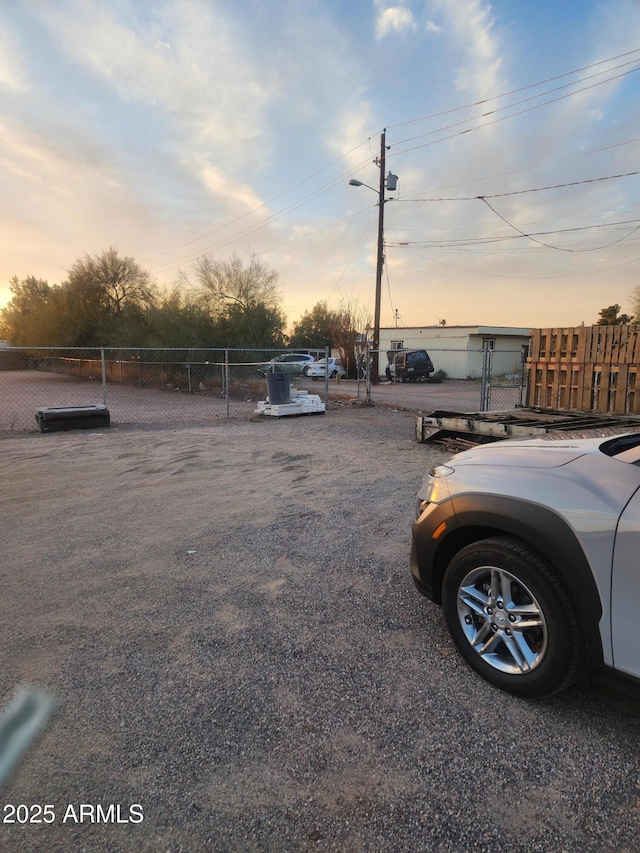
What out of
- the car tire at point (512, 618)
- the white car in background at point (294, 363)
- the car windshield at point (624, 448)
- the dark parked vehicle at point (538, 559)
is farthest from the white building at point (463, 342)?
the car tire at point (512, 618)

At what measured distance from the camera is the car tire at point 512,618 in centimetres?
213

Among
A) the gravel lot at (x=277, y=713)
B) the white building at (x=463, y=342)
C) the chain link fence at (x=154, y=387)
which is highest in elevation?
the white building at (x=463, y=342)

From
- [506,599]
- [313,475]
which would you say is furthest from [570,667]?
[313,475]

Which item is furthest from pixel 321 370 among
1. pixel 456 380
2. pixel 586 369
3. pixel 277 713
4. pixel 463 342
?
pixel 277 713

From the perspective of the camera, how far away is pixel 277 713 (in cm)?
224

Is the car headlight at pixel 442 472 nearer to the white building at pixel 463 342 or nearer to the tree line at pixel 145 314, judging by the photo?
the tree line at pixel 145 314

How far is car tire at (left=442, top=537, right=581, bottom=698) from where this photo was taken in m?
2.13

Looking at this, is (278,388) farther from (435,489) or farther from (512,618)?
(512,618)

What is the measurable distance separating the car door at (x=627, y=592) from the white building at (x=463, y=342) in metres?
32.1

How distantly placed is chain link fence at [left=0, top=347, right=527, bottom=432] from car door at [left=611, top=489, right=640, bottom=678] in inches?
403

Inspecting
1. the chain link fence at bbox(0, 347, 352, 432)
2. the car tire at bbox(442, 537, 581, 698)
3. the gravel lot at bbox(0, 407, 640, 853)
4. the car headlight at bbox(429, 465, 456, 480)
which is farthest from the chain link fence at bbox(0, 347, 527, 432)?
the car tire at bbox(442, 537, 581, 698)

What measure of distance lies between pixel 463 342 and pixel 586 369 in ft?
84.9

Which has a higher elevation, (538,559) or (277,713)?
(538,559)

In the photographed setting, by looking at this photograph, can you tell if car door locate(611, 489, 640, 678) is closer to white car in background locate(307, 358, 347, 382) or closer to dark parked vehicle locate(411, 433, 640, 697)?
dark parked vehicle locate(411, 433, 640, 697)
